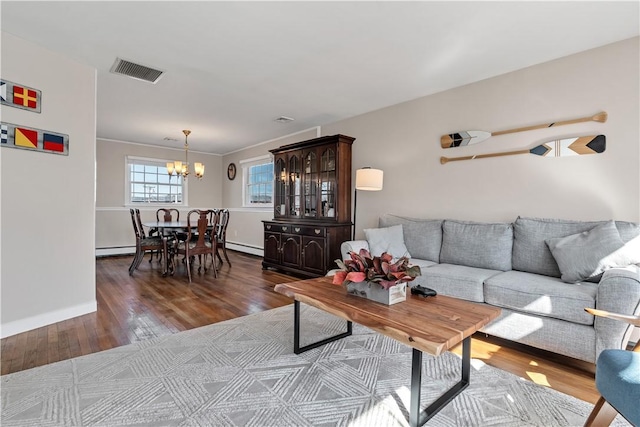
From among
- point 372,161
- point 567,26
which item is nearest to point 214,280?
point 372,161

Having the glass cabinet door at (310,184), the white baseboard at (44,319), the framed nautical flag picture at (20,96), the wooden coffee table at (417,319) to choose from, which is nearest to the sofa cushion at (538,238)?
the wooden coffee table at (417,319)

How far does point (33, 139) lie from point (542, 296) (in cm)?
421

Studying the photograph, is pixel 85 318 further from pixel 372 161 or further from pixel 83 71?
pixel 372 161

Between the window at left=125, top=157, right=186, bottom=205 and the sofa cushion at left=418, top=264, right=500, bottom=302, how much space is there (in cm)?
621

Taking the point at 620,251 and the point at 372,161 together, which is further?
the point at 372,161

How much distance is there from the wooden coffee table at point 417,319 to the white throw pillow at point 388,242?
4.26 feet

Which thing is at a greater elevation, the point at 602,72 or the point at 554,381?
the point at 602,72

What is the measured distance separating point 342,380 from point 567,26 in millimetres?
3008

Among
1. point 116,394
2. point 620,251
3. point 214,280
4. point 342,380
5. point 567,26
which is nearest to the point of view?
point 116,394

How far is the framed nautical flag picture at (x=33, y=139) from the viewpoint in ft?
8.15

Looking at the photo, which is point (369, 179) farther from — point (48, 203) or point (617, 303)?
point (48, 203)

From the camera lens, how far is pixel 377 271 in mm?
1803

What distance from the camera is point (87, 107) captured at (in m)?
3.01

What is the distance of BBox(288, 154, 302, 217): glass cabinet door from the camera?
4826 millimetres
